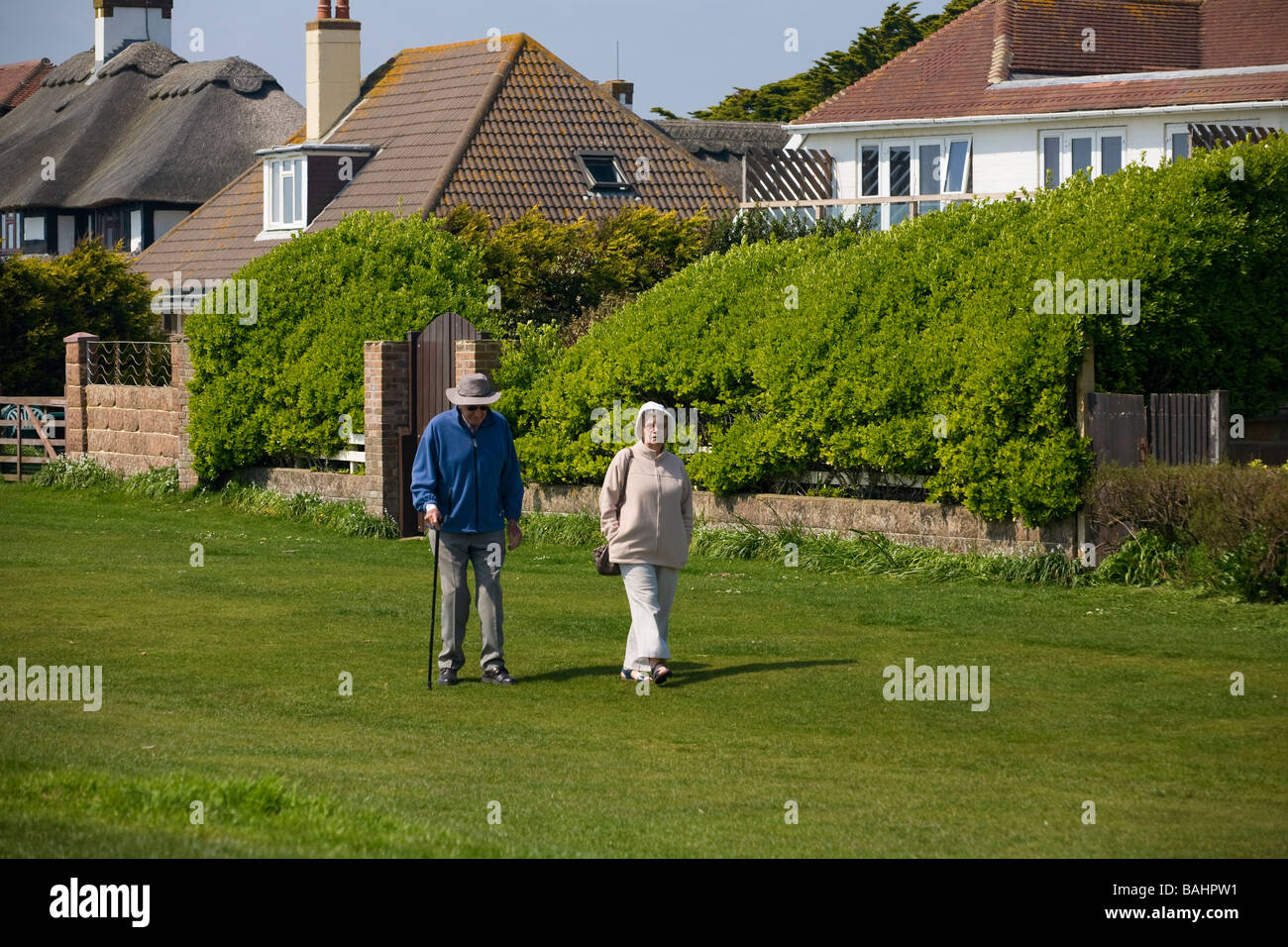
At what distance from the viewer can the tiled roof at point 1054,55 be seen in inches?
1581

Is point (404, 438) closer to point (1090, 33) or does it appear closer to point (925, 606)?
point (925, 606)

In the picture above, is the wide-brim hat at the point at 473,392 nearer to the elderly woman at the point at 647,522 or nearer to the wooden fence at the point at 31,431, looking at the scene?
the elderly woman at the point at 647,522

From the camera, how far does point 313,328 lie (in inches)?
949

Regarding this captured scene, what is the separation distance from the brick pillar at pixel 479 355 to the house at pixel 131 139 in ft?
105

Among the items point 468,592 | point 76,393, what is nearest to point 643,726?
point 468,592

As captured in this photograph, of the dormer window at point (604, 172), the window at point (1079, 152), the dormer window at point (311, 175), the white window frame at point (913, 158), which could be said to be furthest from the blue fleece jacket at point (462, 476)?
the white window frame at point (913, 158)

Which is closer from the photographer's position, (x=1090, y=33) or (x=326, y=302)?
(x=326, y=302)

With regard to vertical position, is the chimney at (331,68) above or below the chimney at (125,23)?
below

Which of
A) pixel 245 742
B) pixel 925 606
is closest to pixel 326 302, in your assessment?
pixel 925 606

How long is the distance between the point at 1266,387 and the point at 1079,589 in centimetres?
383

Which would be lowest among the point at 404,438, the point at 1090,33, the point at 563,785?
the point at 563,785

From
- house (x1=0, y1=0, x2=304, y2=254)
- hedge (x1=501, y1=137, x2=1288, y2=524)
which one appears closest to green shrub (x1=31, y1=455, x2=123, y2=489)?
hedge (x1=501, y1=137, x2=1288, y2=524)

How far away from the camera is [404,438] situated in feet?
71.4

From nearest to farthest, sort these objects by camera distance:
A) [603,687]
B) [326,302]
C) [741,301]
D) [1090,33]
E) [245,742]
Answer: [245,742] → [603,687] → [741,301] → [326,302] → [1090,33]
